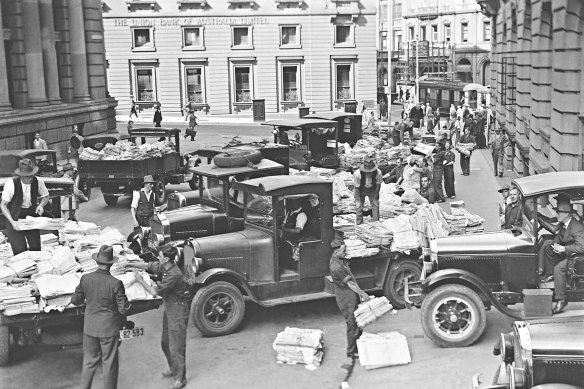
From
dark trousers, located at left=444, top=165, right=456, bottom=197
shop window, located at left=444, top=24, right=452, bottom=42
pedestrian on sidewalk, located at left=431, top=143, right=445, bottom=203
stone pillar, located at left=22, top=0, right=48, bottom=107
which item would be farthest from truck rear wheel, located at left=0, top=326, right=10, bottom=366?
shop window, located at left=444, top=24, right=452, bottom=42

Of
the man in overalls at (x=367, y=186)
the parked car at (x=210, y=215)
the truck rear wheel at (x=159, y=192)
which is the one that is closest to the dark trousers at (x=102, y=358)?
the parked car at (x=210, y=215)

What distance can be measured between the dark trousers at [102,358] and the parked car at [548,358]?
431 cm

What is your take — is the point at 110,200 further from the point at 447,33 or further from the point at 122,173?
the point at 447,33

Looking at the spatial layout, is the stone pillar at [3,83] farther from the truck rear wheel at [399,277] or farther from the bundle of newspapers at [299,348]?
the bundle of newspapers at [299,348]

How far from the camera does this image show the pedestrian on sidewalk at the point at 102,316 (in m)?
9.66

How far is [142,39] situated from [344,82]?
13.7 metres

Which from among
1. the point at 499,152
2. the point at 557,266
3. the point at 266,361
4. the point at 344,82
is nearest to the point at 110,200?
the point at 499,152

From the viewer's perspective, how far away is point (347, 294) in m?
11.0

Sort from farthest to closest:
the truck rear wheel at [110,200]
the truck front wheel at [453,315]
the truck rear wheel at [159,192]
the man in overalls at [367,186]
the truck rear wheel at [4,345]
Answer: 1. the truck rear wheel at [110,200]
2. the truck rear wheel at [159,192]
3. the man in overalls at [367,186]
4. the truck front wheel at [453,315]
5. the truck rear wheel at [4,345]

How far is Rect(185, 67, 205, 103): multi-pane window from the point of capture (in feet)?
180

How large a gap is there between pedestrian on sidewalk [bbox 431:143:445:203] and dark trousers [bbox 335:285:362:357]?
37.5ft

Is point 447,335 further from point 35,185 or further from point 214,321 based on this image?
point 35,185

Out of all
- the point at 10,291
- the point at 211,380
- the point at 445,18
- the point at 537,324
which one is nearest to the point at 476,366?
the point at 537,324

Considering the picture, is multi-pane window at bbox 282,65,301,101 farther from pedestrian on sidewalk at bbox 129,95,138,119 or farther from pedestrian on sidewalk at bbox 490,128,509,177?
pedestrian on sidewalk at bbox 490,128,509,177
